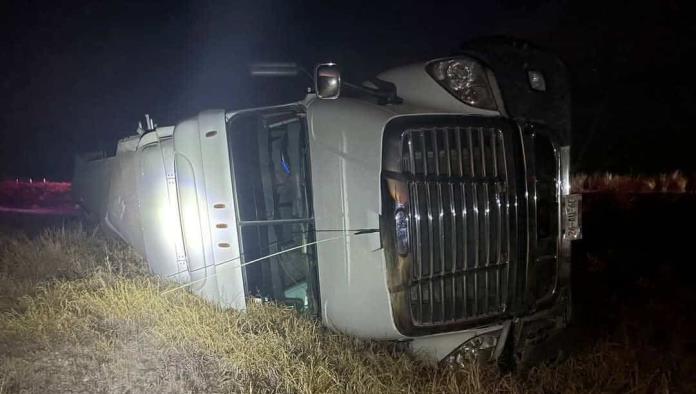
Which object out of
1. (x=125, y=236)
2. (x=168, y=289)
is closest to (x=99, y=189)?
(x=125, y=236)

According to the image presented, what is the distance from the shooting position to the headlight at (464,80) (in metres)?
3.29

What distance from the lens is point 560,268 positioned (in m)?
3.47

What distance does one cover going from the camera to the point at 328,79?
10.5 feet

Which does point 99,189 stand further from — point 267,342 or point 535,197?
point 535,197

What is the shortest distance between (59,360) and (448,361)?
2.35m

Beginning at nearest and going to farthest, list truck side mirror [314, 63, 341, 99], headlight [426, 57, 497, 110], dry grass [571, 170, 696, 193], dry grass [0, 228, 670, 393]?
dry grass [0, 228, 670, 393] → truck side mirror [314, 63, 341, 99] → headlight [426, 57, 497, 110] → dry grass [571, 170, 696, 193]

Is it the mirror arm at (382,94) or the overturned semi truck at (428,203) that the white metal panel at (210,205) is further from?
the mirror arm at (382,94)

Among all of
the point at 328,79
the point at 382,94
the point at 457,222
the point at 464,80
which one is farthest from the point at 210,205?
the point at 464,80

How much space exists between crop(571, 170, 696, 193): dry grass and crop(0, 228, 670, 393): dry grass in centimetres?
714

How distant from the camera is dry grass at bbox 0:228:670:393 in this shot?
288cm

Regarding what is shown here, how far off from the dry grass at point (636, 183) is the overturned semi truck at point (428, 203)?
6.87 meters

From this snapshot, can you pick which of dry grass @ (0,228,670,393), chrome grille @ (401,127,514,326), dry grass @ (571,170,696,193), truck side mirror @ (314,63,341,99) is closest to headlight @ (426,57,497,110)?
chrome grille @ (401,127,514,326)

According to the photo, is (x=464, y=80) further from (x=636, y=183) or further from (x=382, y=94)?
(x=636, y=183)

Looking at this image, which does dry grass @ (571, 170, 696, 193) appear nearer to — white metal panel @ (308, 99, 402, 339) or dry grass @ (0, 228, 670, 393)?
dry grass @ (0, 228, 670, 393)
